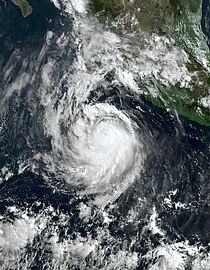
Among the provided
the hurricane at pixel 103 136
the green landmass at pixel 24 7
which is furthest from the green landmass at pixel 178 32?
the green landmass at pixel 24 7

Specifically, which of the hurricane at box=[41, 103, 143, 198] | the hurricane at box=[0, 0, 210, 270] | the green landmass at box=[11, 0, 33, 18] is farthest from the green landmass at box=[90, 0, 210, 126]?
the green landmass at box=[11, 0, 33, 18]

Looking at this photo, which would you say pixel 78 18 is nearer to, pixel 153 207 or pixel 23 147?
pixel 23 147

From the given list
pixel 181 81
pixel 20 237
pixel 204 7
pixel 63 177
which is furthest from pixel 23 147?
pixel 204 7

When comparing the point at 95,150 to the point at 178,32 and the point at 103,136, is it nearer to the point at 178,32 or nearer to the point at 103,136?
the point at 103,136

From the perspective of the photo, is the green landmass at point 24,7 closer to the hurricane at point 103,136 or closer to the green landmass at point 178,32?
the hurricane at point 103,136

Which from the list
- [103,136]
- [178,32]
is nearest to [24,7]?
[103,136]

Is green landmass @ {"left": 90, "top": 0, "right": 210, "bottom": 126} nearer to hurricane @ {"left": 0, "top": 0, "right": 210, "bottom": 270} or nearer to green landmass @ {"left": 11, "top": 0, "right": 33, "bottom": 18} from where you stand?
hurricane @ {"left": 0, "top": 0, "right": 210, "bottom": 270}
